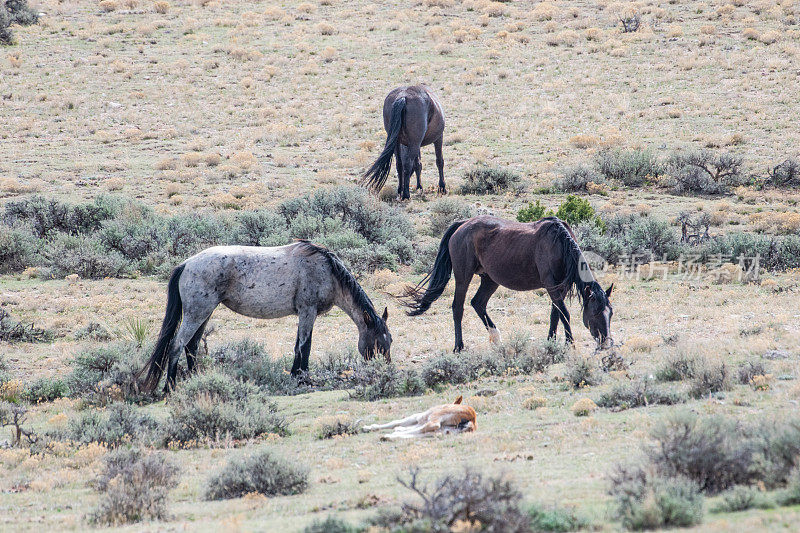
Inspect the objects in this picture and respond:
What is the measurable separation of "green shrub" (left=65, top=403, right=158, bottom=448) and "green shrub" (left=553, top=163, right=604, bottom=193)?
15.9m

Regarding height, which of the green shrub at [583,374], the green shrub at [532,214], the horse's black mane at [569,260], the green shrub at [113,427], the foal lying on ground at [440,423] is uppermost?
the horse's black mane at [569,260]

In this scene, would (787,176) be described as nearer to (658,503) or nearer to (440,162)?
(440,162)

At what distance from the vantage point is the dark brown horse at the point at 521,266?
10570mm

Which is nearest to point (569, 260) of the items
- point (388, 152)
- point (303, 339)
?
point (303, 339)

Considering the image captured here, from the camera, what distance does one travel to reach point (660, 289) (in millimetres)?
15492

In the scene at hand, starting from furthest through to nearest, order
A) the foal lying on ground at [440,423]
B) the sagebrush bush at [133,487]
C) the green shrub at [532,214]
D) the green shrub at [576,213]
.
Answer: the green shrub at [576,213]
the green shrub at [532,214]
the foal lying on ground at [440,423]
the sagebrush bush at [133,487]

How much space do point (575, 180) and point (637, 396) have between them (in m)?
14.9

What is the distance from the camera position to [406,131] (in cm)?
2142

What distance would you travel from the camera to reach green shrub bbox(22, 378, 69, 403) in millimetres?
Result: 10859

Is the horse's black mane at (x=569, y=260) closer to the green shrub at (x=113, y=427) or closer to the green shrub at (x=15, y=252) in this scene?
the green shrub at (x=113, y=427)

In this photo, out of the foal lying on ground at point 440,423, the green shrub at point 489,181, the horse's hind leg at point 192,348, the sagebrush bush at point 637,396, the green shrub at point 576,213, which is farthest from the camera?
the green shrub at point 489,181

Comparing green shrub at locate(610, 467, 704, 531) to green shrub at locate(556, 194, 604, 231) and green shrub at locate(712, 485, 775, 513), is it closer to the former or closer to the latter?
green shrub at locate(712, 485, 775, 513)

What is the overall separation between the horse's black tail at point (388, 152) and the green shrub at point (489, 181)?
276cm

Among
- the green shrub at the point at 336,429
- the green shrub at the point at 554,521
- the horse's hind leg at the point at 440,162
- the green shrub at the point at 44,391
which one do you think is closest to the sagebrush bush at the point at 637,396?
the green shrub at the point at 336,429
